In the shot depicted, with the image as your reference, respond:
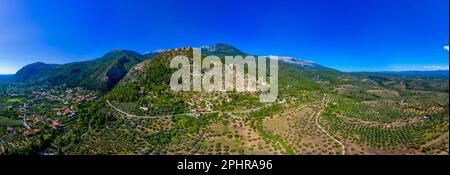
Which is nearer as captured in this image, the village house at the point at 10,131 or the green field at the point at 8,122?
the village house at the point at 10,131

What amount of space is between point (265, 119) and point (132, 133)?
3100 centimetres

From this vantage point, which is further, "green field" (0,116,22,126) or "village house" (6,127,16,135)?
"green field" (0,116,22,126)

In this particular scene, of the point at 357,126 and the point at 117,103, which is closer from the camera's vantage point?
the point at 357,126

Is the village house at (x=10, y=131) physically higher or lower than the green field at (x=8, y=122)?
lower

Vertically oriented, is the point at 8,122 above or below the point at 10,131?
above

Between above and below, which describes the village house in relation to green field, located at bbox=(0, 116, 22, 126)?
below

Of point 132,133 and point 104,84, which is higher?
point 104,84

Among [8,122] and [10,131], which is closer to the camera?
[10,131]
